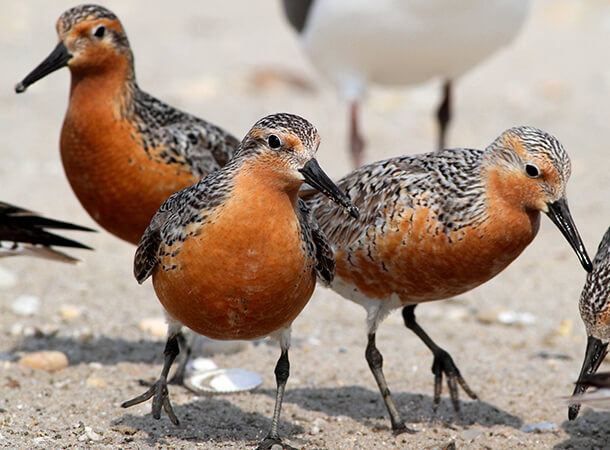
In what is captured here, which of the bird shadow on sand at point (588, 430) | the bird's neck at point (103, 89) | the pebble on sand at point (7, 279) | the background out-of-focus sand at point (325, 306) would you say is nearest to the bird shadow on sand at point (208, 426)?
the background out-of-focus sand at point (325, 306)

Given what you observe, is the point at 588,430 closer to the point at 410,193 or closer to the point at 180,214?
the point at 410,193

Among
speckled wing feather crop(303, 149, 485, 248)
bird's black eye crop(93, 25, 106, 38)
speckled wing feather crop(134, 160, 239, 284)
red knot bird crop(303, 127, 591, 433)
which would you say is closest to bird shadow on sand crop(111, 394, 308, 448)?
red knot bird crop(303, 127, 591, 433)

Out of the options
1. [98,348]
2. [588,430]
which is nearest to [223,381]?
[98,348]

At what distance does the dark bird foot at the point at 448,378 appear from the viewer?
19.7 feet

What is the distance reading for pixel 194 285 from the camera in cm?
473

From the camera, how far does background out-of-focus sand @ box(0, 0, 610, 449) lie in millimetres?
5648

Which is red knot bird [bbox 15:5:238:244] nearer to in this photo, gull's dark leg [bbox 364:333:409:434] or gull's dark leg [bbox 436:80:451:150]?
gull's dark leg [bbox 364:333:409:434]

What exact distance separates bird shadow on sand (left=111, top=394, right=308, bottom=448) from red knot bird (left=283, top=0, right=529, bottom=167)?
15.7 feet

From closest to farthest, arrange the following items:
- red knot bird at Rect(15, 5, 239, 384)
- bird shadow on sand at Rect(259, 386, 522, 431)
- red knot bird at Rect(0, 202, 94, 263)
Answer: bird shadow on sand at Rect(259, 386, 522, 431), red knot bird at Rect(15, 5, 239, 384), red knot bird at Rect(0, 202, 94, 263)

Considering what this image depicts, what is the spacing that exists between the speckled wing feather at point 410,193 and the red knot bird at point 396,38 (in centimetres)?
415

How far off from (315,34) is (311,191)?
14.6ft

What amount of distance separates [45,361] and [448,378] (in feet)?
8.56

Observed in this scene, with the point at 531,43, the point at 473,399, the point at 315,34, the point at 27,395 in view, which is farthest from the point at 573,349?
the point at 531,43

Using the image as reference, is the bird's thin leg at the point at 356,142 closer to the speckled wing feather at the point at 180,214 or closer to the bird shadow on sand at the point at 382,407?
the bird shadow on sand at the point at 382,407
